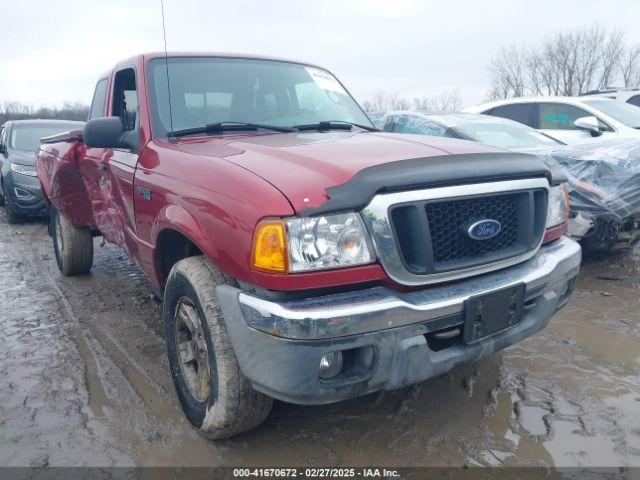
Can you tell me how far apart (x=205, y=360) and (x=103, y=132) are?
1.52 meters

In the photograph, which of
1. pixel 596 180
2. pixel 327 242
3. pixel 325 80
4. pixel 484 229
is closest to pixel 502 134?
pixel 596 180

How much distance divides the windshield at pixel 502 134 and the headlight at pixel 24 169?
6.53 metres

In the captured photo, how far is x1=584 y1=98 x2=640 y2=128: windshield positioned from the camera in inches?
281

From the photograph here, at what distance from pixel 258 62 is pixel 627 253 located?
431 cm

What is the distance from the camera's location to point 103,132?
3.02 meters

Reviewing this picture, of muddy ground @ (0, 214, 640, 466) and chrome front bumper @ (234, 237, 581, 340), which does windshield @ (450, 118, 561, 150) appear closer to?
muddy ground @ (0, 214, 640, 466)

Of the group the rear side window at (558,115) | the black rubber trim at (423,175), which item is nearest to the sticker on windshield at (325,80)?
the black rubber trim at (423,175)

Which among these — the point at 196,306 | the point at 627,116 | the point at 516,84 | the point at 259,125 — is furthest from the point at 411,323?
the point at 516,84

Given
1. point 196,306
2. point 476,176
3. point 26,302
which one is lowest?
point 26,302

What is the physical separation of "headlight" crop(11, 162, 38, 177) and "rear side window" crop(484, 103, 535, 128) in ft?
23.4

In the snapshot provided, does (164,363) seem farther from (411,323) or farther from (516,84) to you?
(516,84)

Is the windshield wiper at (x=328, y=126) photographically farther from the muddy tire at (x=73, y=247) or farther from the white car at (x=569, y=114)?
the white car at (x=569, y=114)

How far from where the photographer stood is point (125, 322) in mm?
4035

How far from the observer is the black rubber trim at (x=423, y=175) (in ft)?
A: 6.40
